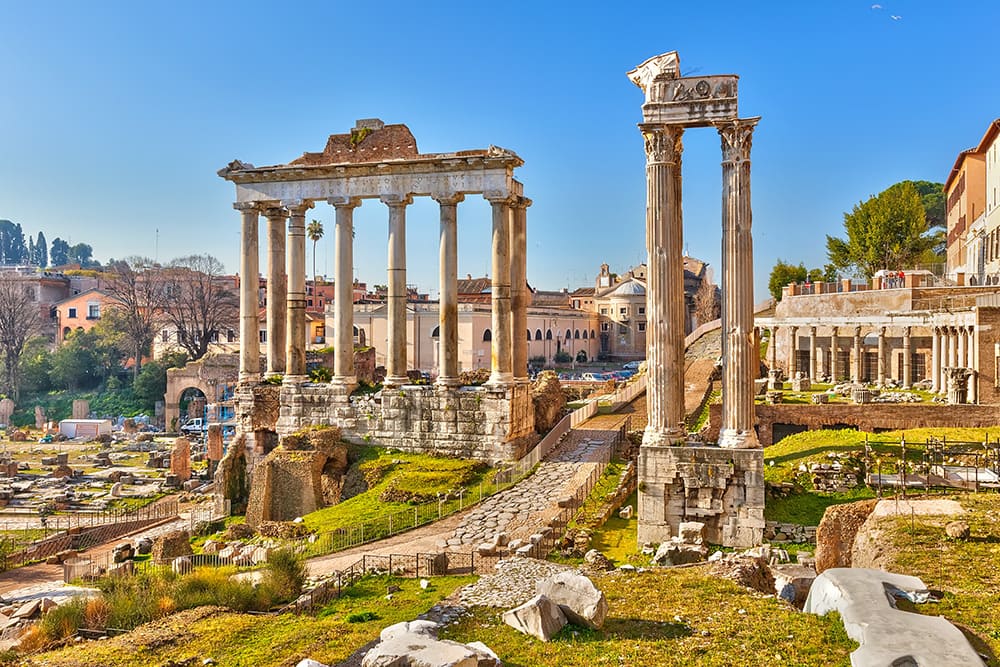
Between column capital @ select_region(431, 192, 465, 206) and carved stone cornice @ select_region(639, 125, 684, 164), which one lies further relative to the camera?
column capital @ select_region(431, 192, 465, 206)

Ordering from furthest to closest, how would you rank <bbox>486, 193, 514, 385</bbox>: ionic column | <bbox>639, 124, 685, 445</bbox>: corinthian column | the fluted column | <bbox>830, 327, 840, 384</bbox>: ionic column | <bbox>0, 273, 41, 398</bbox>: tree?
<bbox>0, 273, 41, 398</bbox>: tree → <bbox>830, 327, 840, 384</bbox>: ionic column → the fluted column → <bbox>486, 193, 514, 385</bbox>: ionic column → <bbox>639, 124, 685, 445</bbox>: corinthian column

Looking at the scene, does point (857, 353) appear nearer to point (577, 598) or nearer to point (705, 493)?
point (705, 493)

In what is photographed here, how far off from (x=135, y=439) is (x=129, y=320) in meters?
20.3

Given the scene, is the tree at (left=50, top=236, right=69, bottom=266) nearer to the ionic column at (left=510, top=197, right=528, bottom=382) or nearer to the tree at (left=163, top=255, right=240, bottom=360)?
the tree at (left=163, top=255, right=240, bottom=360)

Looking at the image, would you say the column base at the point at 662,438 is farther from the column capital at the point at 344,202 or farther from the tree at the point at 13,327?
the tree at the point at 13,327

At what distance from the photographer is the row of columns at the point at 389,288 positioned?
82.6ft

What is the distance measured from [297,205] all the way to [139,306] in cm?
4432

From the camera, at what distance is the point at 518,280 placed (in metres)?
26.5

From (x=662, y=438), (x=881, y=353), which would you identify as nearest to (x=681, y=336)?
(x=662, y=438)

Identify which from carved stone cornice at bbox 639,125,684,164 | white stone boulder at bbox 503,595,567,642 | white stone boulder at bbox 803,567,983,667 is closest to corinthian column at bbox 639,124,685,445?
carved stone cornice at bbox 639,125,684,164

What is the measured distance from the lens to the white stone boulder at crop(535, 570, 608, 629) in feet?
34.7

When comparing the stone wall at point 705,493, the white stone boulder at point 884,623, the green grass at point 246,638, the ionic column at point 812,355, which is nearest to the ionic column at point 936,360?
the ionic column at point 812,355

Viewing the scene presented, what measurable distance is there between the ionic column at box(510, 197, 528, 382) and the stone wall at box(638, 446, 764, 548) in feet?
31.7

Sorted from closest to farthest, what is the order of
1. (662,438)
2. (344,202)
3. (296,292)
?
Answer: (662,438) < (344,202) < (296,292)
